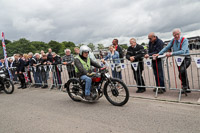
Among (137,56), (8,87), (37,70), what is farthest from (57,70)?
(137,56)

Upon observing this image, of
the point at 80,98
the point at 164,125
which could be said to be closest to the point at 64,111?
the point at 80,98

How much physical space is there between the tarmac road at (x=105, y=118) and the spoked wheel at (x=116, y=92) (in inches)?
7.6

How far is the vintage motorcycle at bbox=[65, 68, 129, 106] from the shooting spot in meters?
4.19

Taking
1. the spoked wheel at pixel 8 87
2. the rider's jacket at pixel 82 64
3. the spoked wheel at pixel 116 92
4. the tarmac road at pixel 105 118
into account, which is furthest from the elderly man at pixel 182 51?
the spoked wheel at pixel 8 87

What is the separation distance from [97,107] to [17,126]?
207 centimetres

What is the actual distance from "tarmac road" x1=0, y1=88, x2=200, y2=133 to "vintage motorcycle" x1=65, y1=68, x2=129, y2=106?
0.75ft

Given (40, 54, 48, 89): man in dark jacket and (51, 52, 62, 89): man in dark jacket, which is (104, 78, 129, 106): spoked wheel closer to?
(51, 52, 62, 89): man in dark jacket

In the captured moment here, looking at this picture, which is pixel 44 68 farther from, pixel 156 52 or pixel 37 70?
pixel 156 52

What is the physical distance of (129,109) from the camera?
13.3 feet

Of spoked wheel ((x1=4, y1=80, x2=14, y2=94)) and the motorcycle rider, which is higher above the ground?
the motorcycle rider

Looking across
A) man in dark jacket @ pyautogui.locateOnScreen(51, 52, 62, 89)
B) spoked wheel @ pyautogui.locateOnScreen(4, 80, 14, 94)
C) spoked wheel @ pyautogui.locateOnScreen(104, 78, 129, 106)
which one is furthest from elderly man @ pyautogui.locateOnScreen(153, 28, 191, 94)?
spoked wheel @ pyautogui.locateOnScreen(4, 80, 14, 94)

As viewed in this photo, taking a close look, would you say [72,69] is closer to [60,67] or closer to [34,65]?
[60,67]

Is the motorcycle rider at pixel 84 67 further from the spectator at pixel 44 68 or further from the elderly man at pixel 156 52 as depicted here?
the spectator at pixel 44 68

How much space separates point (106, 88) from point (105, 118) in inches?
41.0
